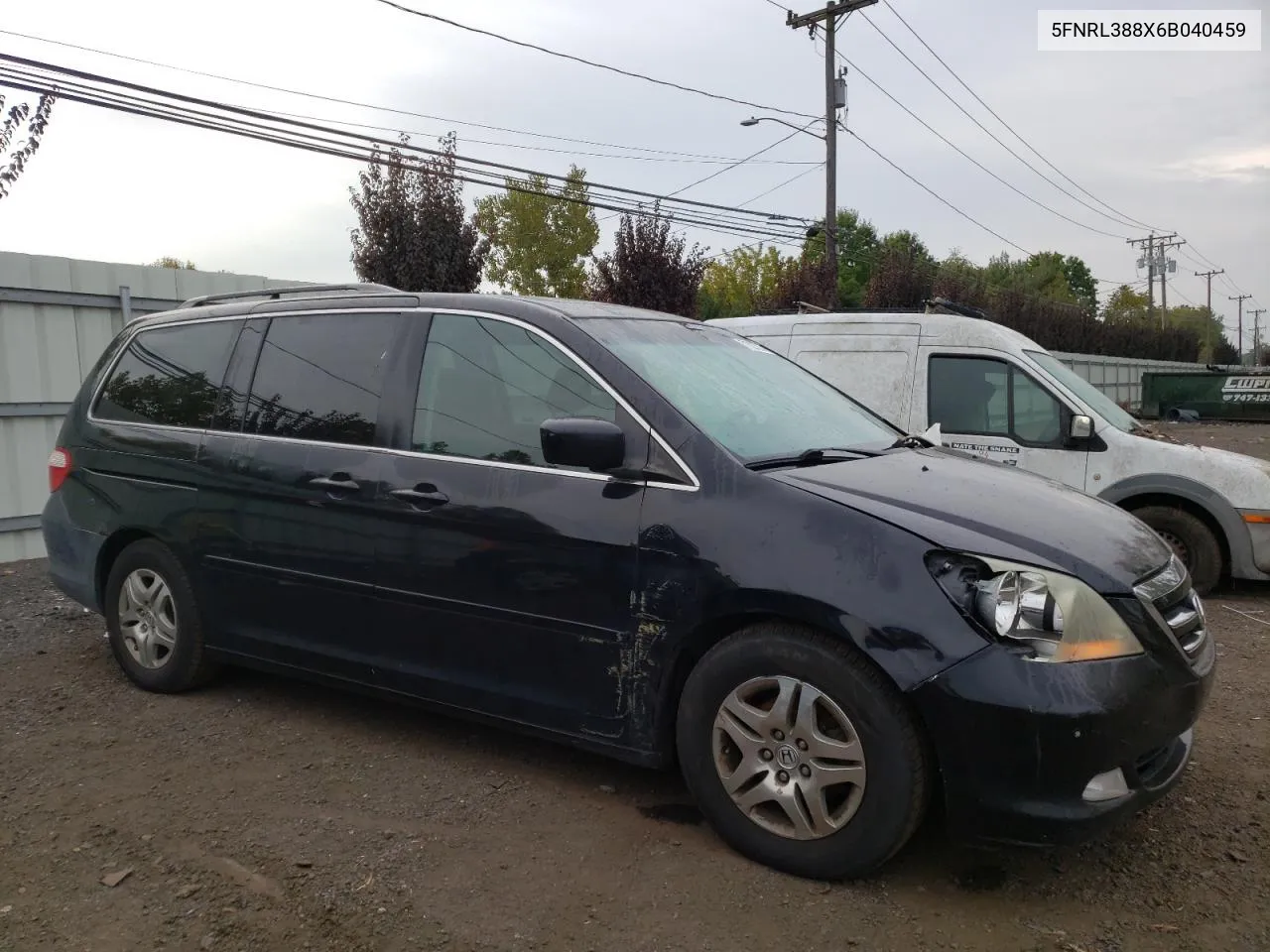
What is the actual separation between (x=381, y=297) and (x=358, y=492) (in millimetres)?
888

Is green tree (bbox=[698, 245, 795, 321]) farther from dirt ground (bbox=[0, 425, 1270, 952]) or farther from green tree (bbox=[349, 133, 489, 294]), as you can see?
dirt ground (bbox=[0, 425, 1270, 952])

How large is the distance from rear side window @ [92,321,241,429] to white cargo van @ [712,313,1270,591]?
3.26m

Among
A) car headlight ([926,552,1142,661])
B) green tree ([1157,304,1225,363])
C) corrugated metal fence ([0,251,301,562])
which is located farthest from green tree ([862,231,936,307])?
green tree ([1157,304,1225,363])

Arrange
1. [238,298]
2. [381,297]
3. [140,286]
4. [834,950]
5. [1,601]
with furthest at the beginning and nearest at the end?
1. [140,286]
2. [1,601]
3. [238,298]
4. [381,297]
5. [834,950]

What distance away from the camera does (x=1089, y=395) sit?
7398 mm

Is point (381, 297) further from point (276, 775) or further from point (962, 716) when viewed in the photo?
point (962, 716)

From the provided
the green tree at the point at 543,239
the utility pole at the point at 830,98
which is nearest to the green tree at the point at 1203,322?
the green tree at the point at 543,239

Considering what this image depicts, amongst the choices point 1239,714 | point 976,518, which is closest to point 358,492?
point 976,518

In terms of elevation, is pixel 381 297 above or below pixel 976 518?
above

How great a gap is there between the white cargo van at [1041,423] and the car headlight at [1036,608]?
3596mm

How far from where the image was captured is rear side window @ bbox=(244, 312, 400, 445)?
4.09 meters

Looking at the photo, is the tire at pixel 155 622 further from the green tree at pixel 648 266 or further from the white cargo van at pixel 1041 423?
the green tree at pixel 648 266

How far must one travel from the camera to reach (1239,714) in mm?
4648

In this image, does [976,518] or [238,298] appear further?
[238,298]
